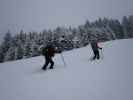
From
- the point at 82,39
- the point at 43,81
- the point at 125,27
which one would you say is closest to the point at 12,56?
the point at 82,39

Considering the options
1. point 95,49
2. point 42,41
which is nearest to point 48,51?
point 95,49

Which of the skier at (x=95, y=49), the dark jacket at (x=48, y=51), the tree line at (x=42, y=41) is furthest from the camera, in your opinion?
the tree line at (x=42, y=41)

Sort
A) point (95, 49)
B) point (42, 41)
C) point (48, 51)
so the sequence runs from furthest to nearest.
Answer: point (42, 41) < point (95, 49) < point (48, 51)

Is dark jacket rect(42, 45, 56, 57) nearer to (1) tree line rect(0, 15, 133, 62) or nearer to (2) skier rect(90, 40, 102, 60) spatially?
(2) skier rect(90, 40, 102, 60)

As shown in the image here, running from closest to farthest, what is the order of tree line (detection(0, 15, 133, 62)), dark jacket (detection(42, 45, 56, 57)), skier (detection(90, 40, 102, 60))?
1. dark jacket (detection(42, 45, 56, 57))
2. skier (detection(90, 40, 102, 60))
3. tree line (detection(0, 15, 133, 62))

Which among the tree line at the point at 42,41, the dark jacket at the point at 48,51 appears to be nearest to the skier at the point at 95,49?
the dark jacket at the point at 48,51

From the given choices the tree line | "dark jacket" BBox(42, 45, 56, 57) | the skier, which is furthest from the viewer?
the tree line

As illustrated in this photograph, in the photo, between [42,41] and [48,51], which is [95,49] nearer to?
[48,51]

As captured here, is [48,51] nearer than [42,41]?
Yes

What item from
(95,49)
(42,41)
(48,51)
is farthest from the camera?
(42,41)

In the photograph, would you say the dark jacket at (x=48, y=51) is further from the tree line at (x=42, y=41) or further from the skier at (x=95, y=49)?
the tree line at (x=42, y=41)

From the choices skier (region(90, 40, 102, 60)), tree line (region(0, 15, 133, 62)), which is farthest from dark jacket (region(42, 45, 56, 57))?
tree line (region(0, 15, 133, 62))

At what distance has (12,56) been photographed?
42875mm

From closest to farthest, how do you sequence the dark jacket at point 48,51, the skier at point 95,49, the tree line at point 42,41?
the dark jacket at point 48,51 < the skier at point 95,49 < the tree line at point 42,41
